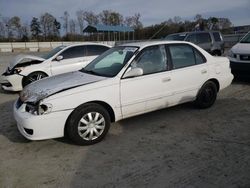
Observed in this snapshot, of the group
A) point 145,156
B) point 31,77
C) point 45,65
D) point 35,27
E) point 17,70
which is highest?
point 35,27

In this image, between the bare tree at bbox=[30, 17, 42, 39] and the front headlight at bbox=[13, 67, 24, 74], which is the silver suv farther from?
the bare tree at bbox=[30, 17, 42, 39]

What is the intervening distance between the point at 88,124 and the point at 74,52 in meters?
5.26

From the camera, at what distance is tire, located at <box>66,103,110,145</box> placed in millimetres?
4055

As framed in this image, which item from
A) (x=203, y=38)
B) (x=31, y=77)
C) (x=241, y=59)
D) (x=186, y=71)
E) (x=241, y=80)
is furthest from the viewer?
(x=203, y=38)

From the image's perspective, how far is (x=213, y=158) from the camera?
367 cm

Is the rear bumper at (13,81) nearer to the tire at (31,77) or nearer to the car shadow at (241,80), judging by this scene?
the tire at (31,77)

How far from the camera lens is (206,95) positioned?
5.70 metres

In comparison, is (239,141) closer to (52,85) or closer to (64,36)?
(52,85)

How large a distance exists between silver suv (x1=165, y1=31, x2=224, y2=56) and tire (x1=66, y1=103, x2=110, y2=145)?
9.84m

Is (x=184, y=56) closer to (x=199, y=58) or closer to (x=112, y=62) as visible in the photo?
(x=199, y=58)

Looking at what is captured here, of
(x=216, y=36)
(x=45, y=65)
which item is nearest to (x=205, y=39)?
(x=216, y=36)

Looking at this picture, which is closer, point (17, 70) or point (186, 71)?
point (186, 71)

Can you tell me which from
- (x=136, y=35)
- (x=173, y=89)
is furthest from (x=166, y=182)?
(x=136, y=35)

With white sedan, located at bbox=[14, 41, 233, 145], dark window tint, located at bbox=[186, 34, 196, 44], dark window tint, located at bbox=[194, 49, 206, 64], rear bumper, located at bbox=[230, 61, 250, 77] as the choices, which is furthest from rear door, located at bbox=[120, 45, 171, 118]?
dark window tint, located at bbox=[186, 34, 196, 44]
